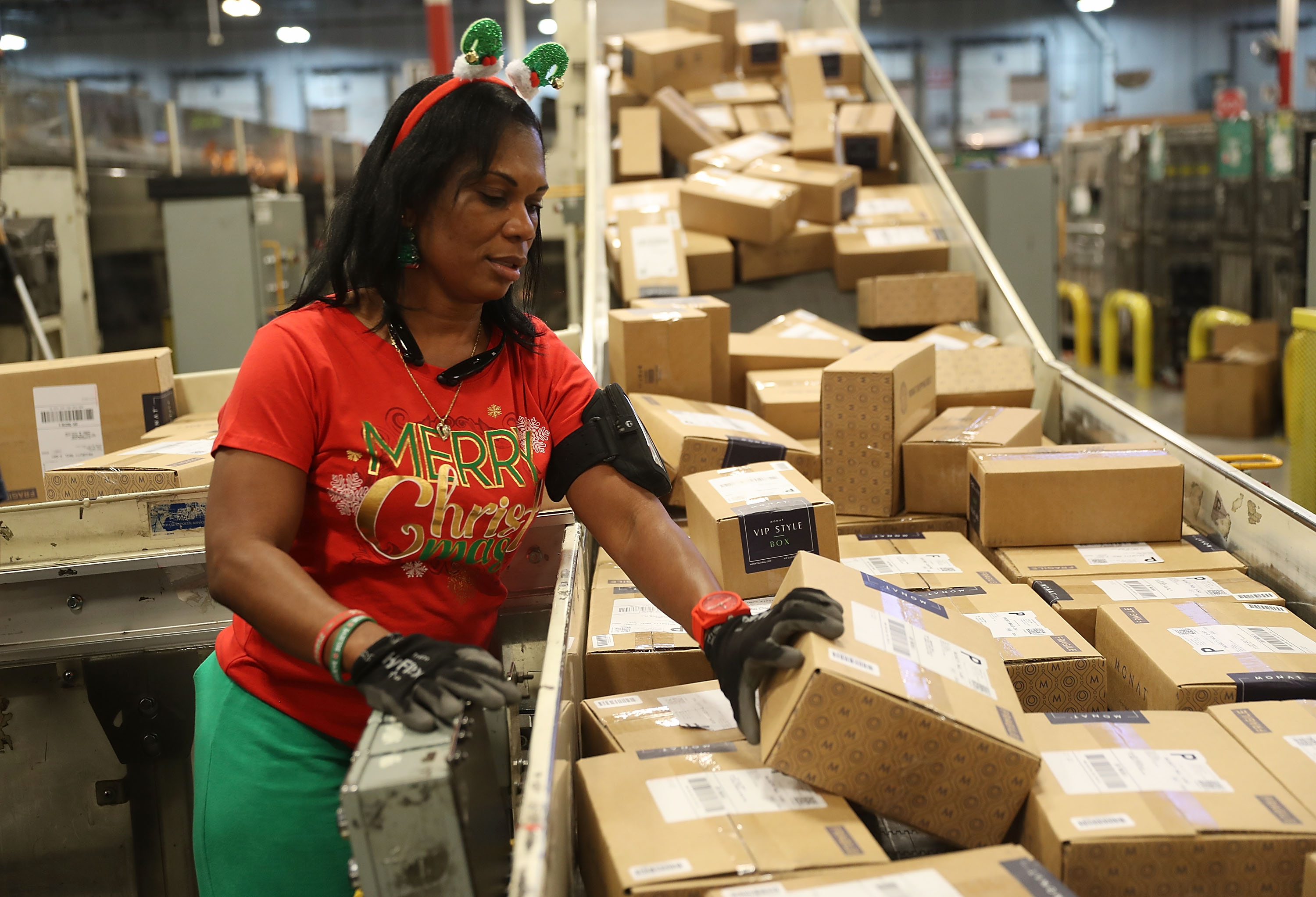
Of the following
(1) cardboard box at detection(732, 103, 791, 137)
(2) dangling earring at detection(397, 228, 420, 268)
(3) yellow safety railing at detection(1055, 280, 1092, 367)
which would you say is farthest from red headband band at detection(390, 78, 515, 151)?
(3) yellow safety railing at detection(1055, 280, 1092, 367)

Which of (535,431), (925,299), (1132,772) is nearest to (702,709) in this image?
(535,431)

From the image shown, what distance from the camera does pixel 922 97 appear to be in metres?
20.1

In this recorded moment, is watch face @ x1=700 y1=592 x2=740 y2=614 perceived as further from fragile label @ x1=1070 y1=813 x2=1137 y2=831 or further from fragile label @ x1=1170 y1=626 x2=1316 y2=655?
fragile label @ x1=1170 y1=626 x2=1316 y2=655

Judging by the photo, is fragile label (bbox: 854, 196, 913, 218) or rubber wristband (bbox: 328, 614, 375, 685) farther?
fragile label (bbox: 854, 196, 913, 218)

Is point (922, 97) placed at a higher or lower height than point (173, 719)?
higher

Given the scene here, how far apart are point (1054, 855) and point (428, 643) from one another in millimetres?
798

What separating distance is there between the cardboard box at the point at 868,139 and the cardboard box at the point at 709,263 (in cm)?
116

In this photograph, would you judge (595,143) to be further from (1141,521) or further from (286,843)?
(286,843)

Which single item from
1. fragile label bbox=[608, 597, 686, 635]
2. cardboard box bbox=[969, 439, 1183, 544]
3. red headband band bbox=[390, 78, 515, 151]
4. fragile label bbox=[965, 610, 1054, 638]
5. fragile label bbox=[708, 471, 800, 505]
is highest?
red headband band bbox=[390, 78, 515, 151]

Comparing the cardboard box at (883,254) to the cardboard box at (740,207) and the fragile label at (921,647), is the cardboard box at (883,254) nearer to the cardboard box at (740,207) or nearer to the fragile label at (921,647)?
the cardboard box at (740,207)

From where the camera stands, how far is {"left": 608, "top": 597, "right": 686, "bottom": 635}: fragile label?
197 cm

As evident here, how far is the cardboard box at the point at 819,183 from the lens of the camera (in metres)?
4.47

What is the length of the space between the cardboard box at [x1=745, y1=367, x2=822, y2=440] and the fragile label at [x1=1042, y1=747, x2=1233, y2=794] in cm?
166

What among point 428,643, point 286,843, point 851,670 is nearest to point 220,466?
point 428,643
